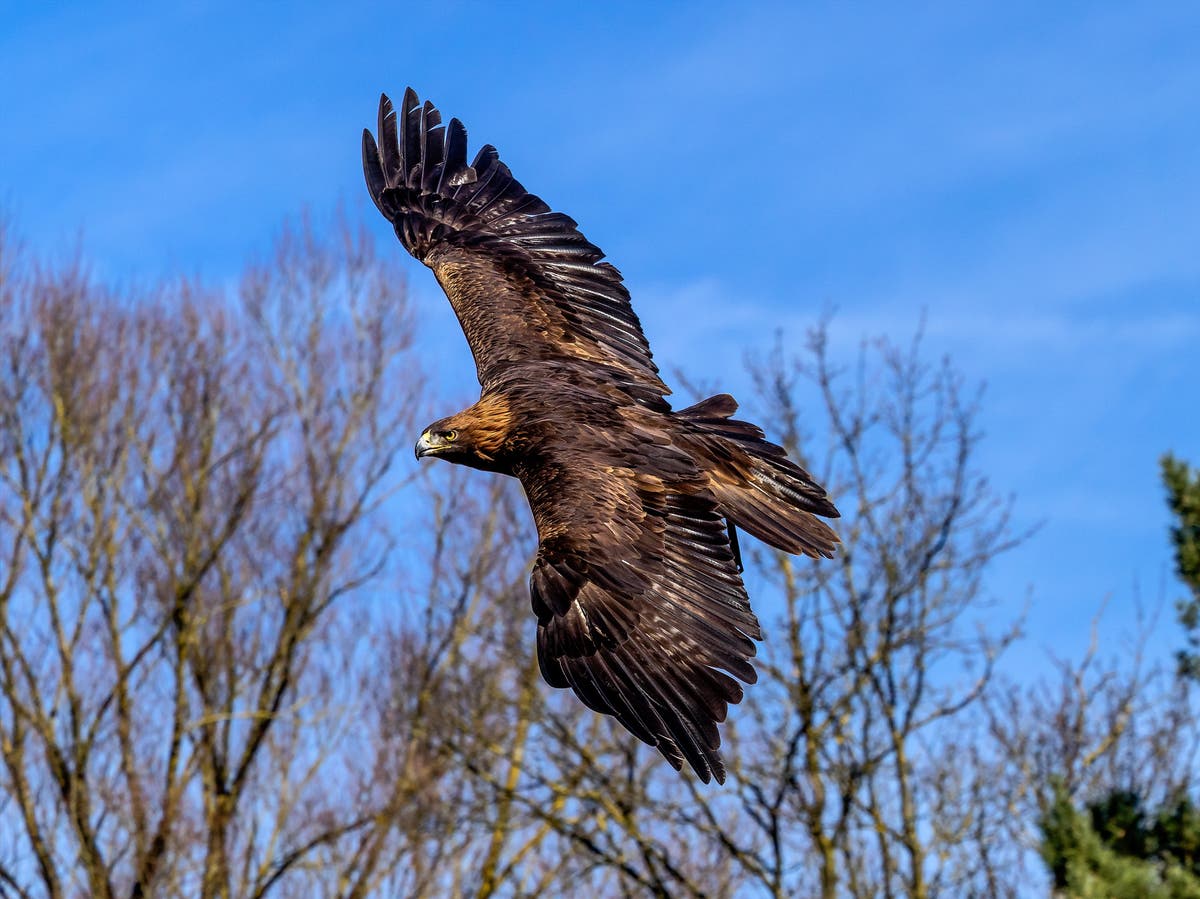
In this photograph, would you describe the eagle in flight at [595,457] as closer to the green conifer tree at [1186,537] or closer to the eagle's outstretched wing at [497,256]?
the eagle's outstretched wing at [497,256]

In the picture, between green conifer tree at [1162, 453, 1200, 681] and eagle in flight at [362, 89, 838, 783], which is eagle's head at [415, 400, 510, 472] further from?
green conifer tree at [1162, 453, 1200, 681]

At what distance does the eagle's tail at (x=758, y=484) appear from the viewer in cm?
652

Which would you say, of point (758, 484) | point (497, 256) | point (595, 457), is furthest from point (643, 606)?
point (497, 256)

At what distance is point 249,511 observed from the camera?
20.2 metres

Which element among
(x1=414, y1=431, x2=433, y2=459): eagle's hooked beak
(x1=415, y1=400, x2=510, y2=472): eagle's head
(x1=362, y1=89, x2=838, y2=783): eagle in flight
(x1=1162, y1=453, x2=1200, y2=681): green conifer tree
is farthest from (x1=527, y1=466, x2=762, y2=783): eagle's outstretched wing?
(x1=1162, y1=453, x2=1200, y2=681): green conifer tree

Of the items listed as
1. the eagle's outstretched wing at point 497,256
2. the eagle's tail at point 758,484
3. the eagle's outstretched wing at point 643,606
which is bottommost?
the eagle's outstretched wing at point 643,606

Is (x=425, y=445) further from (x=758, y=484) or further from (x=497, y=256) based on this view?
(x=497, y=256)

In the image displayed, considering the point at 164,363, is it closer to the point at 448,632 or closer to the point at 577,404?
the point at 448,632

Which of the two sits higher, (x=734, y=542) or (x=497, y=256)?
(x=497, y=256)

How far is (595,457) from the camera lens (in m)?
6.18

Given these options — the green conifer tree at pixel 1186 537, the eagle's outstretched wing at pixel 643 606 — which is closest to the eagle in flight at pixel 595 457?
the eagle's outstretched wing at pixel 643 606

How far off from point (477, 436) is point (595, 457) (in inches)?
27.0

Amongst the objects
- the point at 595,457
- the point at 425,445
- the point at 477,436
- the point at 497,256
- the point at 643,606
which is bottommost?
the point at 643,606

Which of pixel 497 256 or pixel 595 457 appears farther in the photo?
pixel 497 256
